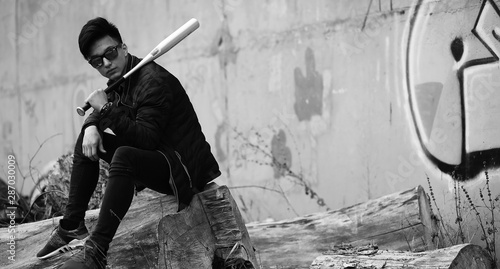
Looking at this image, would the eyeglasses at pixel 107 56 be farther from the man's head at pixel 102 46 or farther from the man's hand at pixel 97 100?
the man's hand at pixel 97 100

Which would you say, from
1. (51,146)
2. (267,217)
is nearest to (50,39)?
(51,146)

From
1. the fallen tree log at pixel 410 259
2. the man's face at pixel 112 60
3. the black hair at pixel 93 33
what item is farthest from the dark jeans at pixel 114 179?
the fallen tree log at pixel 410 259

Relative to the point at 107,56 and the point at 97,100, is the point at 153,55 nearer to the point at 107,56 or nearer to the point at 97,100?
the point at 107,56

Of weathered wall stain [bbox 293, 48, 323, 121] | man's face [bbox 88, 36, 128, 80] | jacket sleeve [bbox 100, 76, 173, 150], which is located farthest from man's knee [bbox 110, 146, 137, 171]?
weathered wall stain [bbox 293, 48, 323, 121]

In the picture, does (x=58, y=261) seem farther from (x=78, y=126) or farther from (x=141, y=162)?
(x=78, y=126)

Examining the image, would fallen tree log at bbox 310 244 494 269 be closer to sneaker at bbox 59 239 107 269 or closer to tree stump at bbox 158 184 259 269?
tree stump at bbox 158 184 259 269

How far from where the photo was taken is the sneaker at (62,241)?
3.93 metres

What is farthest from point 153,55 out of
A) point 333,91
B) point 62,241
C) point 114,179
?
point 333,91

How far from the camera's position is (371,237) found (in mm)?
4613

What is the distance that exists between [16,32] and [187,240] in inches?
228

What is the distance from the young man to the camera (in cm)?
364

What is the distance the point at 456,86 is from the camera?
5266 millimetres

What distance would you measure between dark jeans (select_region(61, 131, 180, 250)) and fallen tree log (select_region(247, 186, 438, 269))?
0.99 m

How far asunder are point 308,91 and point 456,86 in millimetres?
1345
